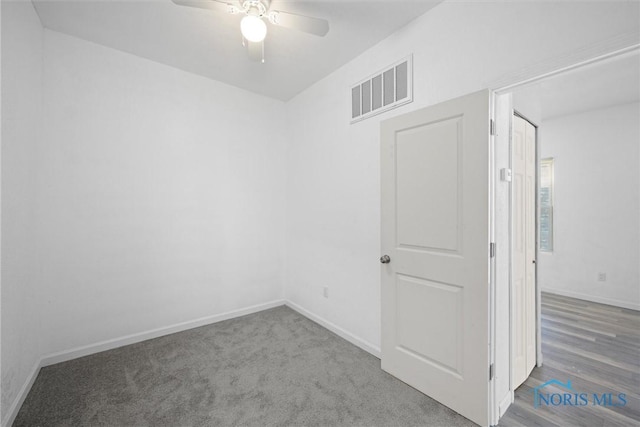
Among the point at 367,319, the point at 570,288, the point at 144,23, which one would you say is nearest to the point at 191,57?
the point at 144,23

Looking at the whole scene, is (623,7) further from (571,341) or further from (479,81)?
(571,341)

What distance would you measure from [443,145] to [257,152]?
246cm

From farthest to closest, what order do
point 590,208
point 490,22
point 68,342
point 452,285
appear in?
point 590,208
point 68,342
point 452,285
point 490,22

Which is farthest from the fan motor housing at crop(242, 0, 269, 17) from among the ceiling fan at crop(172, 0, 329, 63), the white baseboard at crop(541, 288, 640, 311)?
the white baseboard at crop(541, 288, 640, 311)

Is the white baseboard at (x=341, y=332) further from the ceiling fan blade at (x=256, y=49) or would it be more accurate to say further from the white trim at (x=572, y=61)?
the ceiling fan blade at (x=256, y=49)

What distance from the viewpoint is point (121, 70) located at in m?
2.73

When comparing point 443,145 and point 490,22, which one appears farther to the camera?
point 443,145

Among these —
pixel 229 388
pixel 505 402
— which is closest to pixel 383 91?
pixel 505 402

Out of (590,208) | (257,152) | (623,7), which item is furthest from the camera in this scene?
(590,208)

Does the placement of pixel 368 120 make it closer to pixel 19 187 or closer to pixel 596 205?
pixel 19 187

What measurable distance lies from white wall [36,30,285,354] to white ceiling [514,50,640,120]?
10.4 ft

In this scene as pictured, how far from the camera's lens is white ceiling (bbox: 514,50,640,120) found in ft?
9.56

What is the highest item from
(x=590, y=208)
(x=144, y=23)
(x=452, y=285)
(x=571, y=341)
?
(x=144, y=23)

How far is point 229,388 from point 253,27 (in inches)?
100
